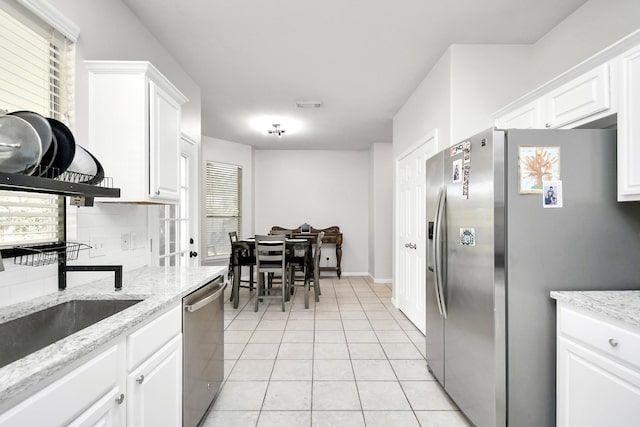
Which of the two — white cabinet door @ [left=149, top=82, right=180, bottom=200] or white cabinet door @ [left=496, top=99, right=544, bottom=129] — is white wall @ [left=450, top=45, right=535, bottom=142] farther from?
white cabinet door @ [left=149, top=82, right=180, bottom=200]

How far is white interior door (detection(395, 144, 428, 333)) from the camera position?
11.1ft

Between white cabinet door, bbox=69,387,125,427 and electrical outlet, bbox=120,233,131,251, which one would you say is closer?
white cabinet door, bbox=69,387,125,427

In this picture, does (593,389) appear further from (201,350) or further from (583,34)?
(583,34)

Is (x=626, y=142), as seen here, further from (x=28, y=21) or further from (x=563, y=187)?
(x=28, y=21)


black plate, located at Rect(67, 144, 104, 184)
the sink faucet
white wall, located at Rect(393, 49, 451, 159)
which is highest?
white wall, located at Rect(393, 49, 451, 159)

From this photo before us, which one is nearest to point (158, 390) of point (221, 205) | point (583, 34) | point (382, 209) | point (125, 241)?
point (125, 241)

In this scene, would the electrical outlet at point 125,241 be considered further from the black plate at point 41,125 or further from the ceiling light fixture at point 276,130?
the ceiling light fixture at point 276,130

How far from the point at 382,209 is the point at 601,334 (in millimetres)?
4718

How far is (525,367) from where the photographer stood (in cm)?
161

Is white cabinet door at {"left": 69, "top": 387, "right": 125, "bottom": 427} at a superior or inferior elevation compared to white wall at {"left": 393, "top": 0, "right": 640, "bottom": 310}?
inferior

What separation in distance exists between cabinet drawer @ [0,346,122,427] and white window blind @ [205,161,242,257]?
4.75m

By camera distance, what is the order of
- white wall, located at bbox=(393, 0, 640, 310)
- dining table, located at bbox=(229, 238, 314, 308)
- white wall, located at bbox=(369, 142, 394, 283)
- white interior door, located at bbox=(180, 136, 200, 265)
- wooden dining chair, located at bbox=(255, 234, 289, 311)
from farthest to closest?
white wall, located at bbox=(369, 142, 394, 283) < dining table, located at bbox=(229, 238, 314, 308) < wooden dining chair, located at bbox=(255, 234, 289, 311) < white interior door, located at bbox=(180, 136, 200, 265) < white wall, located at bbox=(393, 0, 640, 310)

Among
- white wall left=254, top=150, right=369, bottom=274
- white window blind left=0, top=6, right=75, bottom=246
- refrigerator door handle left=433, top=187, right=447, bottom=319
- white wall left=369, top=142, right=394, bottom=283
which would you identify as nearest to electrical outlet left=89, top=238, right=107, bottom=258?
white window blind left=0, top=6, right=75, bottom=246

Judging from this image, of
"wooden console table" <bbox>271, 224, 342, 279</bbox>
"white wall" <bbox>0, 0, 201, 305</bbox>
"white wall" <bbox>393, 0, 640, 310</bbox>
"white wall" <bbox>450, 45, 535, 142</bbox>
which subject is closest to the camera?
"white wall" <bbox>0, 0, 201, 305</bbox>
